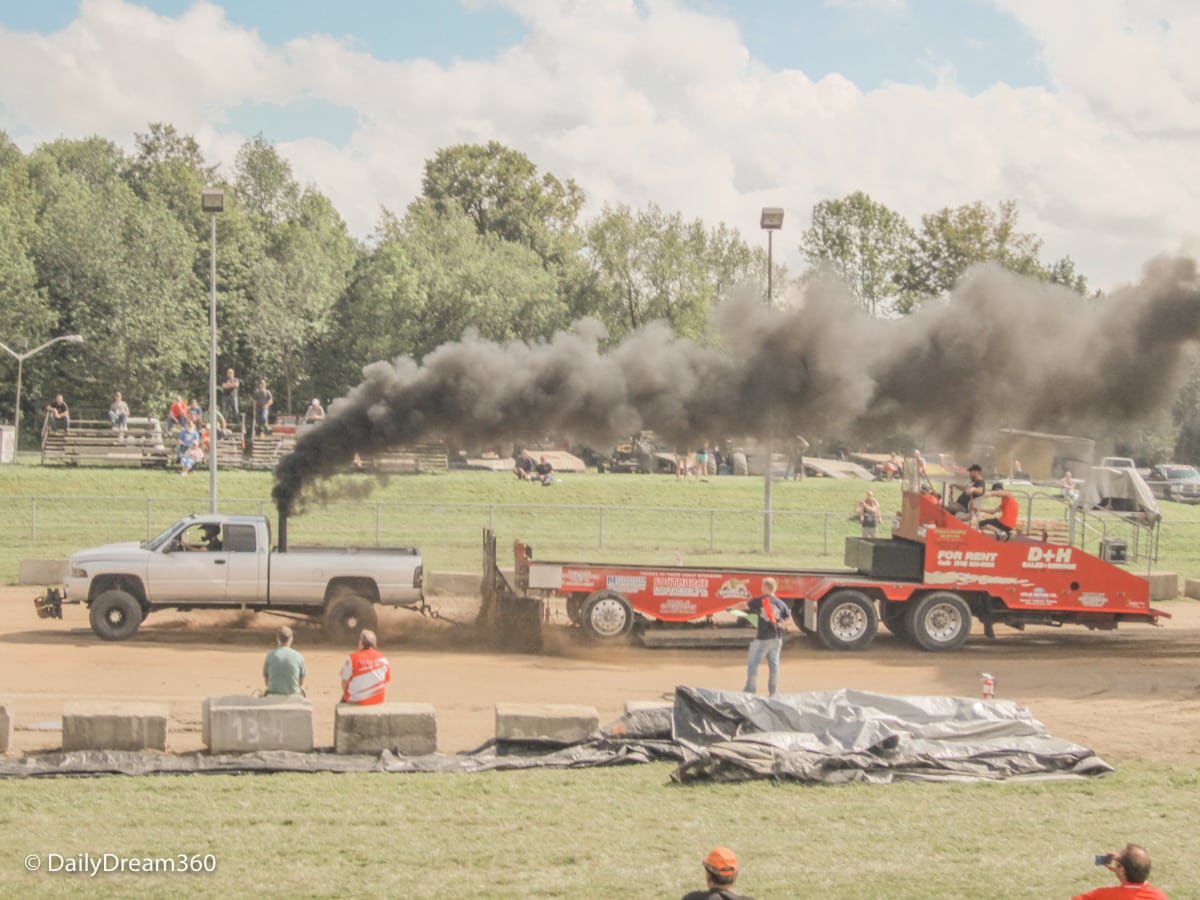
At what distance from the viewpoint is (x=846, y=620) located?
64.0 feet

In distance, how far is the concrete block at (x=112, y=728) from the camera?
11594mm

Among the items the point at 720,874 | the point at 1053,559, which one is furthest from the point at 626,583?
the point at 720,874

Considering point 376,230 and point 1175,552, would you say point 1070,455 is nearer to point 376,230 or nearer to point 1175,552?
point 1175,552

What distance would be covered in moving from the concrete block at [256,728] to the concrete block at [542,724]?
178cm

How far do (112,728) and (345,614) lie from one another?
23.8 ft

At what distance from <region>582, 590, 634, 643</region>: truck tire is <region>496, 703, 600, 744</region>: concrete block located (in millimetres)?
6508

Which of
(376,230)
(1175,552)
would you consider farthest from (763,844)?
(376,230)

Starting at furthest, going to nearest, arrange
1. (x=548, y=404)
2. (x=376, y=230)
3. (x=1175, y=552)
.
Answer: (x=376, y=230), (x=1175, y=552), (x=548, y=404)

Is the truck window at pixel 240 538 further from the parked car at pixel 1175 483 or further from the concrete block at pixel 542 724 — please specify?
the parked car at pixel 1175 483

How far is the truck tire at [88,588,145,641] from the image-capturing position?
18.6 meters

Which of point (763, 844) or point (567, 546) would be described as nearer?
point (763, 844)

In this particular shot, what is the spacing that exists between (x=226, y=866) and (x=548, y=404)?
1264 cm

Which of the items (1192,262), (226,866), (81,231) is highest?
(81,231)

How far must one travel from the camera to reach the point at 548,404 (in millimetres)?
20828
